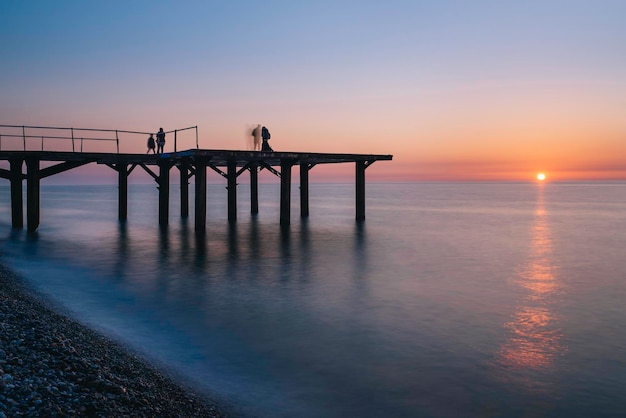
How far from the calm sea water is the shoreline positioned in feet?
1.94

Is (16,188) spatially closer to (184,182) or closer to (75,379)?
(184,182)

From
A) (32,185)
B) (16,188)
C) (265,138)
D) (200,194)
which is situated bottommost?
(200,194)

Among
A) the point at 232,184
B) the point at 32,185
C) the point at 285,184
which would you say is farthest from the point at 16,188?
the point at 285,184

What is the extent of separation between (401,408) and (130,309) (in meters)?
6.75

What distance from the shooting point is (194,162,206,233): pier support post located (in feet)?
73.3

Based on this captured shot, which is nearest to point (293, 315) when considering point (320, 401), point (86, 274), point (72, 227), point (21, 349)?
point (320, 401)

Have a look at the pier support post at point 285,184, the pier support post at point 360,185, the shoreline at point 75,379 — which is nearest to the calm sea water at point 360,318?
the shoreline at point 75,379

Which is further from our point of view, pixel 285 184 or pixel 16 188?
pixel 285 184

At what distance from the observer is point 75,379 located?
566 cm

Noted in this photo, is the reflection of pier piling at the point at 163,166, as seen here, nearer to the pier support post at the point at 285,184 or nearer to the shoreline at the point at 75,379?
the pier support post at the point at 285,184

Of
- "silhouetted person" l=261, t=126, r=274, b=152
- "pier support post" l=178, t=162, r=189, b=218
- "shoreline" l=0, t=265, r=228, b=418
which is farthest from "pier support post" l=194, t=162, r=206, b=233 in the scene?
"shoreline" l=0, t=265, r=228, b=418

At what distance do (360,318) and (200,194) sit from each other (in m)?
13.6

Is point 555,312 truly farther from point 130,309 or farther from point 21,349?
point 21,349

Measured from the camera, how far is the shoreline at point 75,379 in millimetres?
5008
